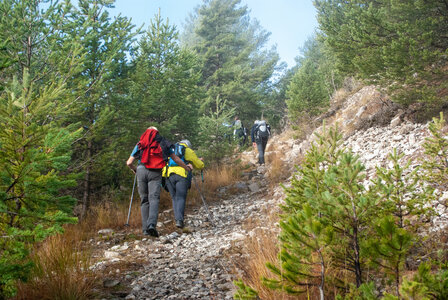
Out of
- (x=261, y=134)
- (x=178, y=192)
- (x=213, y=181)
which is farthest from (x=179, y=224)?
(x=261, y=134)

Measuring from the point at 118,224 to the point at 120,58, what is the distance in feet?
14.5

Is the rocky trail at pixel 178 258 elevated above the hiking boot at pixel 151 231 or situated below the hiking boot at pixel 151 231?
below

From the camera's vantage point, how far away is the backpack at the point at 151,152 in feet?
18.7

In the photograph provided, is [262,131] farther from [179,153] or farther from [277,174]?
[179,153]

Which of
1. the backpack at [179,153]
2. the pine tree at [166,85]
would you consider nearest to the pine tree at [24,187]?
the backpack at [179,153]

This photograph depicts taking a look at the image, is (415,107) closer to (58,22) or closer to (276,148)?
(276,148)

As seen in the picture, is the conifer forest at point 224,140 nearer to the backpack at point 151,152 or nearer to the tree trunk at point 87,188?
the tree trunk at point 87,188

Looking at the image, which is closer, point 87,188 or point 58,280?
point 58,280

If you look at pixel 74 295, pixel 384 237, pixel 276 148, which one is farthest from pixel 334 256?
pixel 276 148

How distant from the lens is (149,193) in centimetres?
574

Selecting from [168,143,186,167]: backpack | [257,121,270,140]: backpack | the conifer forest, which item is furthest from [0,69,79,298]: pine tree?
[257,121,270,140]: backpack

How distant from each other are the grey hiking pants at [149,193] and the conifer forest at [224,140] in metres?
1.32

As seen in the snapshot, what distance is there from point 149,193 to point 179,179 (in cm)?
83

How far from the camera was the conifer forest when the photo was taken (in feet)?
5.92
